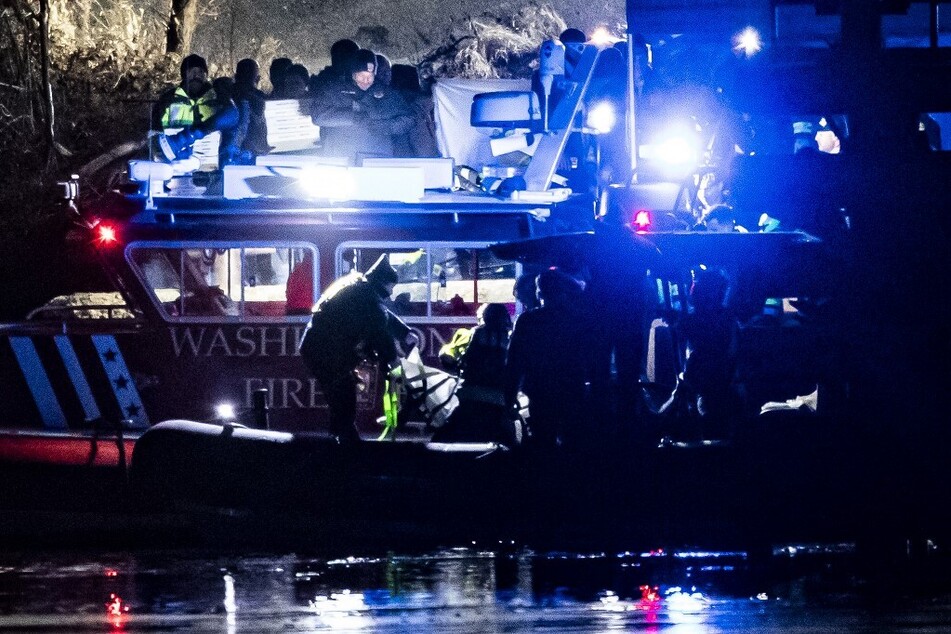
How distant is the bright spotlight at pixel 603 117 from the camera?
10.3 m

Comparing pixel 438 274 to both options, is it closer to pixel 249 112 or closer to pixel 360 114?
pixel 360 114

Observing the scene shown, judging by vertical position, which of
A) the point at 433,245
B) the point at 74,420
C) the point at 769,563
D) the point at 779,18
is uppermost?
the point at 779,18

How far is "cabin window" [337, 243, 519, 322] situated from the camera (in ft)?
34.2

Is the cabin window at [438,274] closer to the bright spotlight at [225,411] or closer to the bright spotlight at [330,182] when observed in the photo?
the bright spotlight at [330,182]

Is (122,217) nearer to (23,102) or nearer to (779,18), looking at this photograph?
(779,18)

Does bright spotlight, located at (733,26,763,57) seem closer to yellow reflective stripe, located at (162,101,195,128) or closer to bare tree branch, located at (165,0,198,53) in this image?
yellow reflective stripe, located at (162,101,195,128)

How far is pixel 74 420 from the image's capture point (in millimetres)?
10234

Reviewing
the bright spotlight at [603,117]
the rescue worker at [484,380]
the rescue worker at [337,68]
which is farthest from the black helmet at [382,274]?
the rescue worker at [337,68]

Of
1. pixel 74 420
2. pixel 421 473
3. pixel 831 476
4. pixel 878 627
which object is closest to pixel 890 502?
pixel 831 476

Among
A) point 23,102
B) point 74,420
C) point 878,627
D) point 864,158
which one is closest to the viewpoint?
point 878,627

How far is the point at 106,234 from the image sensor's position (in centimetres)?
1037

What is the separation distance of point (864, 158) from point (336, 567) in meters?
3.48

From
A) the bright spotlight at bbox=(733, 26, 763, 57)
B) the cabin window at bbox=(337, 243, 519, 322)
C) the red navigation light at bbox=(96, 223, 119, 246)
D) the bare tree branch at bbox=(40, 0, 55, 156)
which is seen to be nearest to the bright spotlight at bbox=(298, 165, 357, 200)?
the cabin window at bbox=(337, 243, 519, 322)

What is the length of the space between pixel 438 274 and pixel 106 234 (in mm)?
2138
